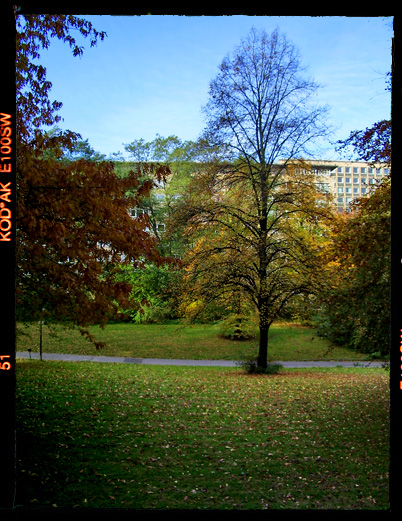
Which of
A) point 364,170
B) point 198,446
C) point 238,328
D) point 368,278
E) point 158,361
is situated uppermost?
point 364,170

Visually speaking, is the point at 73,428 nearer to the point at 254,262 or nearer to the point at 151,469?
the point at 151,469

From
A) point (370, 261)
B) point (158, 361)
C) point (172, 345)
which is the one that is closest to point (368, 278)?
point (370, 261)

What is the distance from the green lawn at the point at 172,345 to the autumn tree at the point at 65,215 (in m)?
12.6

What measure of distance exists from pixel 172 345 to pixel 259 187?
8.60 metres

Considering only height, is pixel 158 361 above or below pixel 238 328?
below

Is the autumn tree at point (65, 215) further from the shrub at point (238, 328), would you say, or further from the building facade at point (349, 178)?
the shrub at point (238, 328)

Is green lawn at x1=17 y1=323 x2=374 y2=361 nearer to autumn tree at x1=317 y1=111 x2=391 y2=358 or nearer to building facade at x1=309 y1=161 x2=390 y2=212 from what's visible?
building facade at x1=309 y1=161 x2=390 y2=212

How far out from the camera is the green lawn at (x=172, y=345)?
19.1 m

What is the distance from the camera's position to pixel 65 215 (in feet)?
15.8

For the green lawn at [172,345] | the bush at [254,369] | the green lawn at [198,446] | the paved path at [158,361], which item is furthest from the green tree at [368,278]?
the green lawn at [172,345]

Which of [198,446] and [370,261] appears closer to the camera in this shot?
[198,446]

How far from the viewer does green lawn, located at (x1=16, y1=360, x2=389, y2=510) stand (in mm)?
4289

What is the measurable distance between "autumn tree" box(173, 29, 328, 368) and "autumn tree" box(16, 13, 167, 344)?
305 inches

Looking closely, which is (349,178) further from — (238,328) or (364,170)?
(238,328)
